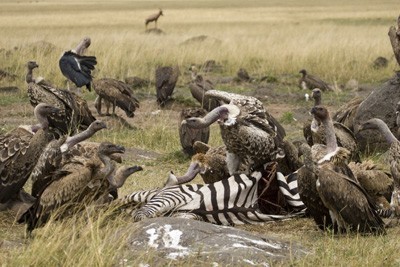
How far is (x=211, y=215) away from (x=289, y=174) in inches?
47.8

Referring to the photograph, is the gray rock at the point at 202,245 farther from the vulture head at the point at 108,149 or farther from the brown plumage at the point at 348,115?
the brown plumage at the point at 348,115

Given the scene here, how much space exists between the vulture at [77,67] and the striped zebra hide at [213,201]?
19.4ft

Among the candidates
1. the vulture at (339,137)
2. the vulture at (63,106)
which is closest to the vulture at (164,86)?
the vulture at (63,106)

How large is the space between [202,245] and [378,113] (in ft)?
17.6

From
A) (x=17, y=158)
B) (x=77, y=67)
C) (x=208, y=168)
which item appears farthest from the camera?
(x=77, y=67)

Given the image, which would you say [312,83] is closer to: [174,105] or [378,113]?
[174,105]

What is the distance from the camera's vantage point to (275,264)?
599cm

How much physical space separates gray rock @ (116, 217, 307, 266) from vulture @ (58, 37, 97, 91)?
7646 millimetres

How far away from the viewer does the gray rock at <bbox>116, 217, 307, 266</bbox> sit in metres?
5.93

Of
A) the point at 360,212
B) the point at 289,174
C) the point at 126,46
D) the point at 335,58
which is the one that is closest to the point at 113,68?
the point at 126,46

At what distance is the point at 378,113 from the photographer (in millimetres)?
10977

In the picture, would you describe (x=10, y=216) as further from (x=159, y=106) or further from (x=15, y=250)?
(x=159, y=106)

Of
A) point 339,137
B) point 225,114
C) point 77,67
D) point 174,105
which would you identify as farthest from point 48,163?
point 174,105

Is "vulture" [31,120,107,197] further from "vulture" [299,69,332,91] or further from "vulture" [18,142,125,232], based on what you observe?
"vulture" [299,69,332,91]
